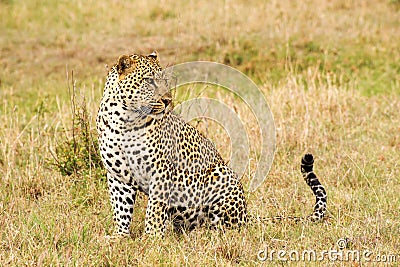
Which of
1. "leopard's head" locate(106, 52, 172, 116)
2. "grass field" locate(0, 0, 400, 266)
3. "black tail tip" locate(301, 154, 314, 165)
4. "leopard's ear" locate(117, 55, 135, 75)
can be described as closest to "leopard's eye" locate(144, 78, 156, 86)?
"leopard's head" locate(106, 52, 172, 116)

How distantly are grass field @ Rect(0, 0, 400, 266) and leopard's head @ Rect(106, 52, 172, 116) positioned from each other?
106cm

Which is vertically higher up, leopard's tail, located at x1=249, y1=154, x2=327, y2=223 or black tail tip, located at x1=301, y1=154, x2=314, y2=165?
black tail tip, located at x1=301, y1=154, x2=314, y2=165

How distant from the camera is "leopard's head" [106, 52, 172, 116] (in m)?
5.31

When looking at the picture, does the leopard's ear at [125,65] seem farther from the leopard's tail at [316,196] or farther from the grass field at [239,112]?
the leopard's tail at [316,196]

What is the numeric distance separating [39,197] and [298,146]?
313 centimetres

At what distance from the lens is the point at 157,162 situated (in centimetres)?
545

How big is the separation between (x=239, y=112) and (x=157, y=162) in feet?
11.7

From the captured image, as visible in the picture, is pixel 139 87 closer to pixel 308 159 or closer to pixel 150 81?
pixel 150 81

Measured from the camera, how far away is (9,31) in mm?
13789

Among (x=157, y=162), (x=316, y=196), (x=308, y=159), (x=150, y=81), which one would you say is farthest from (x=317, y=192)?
(x=150, y=81)

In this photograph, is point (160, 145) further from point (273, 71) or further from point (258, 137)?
point (273, 71)

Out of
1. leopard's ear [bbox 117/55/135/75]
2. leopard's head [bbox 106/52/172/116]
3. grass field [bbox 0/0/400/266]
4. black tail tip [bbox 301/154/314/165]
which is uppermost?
leopard's ear [bbox 117/55/135/75]

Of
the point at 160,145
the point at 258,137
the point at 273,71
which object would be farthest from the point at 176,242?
the point at 273,71

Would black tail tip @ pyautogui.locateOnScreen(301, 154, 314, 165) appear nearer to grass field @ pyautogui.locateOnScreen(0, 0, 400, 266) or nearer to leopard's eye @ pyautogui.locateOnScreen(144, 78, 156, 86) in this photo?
grass field @ pyautogui.locateOnScreen(0, 0, 400, 266)
